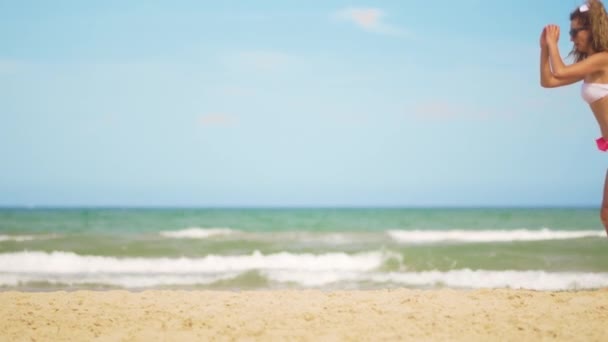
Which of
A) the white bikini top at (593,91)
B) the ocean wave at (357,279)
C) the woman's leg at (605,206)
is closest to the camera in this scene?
the white bikini top at (593,91)

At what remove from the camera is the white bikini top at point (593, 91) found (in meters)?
4.52

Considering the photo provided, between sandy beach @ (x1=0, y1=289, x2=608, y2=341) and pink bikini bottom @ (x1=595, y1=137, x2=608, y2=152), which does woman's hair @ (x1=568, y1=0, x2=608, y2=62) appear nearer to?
pink bikini bottom @ (x1=595, y1=137, x2=608, y2=152)

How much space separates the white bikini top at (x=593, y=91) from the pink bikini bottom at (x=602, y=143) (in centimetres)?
32

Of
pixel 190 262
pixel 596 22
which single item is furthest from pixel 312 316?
pixel 190 262

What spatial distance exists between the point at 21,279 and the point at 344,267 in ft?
21.2

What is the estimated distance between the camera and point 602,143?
4762mm

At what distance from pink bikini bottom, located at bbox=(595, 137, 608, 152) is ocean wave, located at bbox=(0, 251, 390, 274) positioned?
26.5 ft

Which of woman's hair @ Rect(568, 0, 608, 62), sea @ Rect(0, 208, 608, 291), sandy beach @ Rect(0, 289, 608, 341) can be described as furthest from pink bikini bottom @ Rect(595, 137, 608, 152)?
sea @ Rect(0, 208, 608, 291)

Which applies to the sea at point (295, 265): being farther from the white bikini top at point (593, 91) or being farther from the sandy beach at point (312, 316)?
the white bikini top at point (593, 91)

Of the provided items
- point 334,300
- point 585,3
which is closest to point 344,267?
point 334,300

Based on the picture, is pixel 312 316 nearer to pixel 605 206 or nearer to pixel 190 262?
pixel 605 206

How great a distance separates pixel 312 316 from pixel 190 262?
902 centimetres

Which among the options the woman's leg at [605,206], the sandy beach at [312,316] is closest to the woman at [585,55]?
the woman's leg at [605,206]

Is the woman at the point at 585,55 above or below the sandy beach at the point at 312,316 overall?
above
